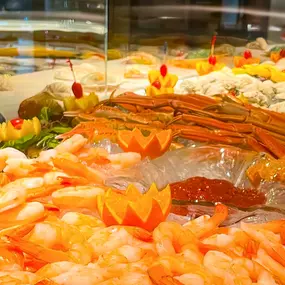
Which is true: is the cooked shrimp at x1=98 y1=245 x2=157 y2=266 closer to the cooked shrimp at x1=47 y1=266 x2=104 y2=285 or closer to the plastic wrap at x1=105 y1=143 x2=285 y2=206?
the cooked shrimp at x1=47 y1=266 x2=104 y2=285

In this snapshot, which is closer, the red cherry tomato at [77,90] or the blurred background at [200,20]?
the red cherry tomato at [77,90]

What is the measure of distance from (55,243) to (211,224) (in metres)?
0.32

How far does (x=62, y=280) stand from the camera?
1001 mm

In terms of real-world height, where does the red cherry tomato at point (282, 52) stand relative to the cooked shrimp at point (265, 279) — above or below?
below

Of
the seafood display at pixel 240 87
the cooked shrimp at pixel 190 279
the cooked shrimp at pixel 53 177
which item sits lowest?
the seafood display at pixel 240 87

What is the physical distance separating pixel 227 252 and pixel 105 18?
1.88 metres

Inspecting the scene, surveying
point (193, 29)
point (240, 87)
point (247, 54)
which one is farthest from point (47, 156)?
point (247, 54)

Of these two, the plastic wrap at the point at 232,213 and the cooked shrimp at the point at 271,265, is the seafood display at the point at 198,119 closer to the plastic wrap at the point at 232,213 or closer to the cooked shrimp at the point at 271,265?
the plastic wrap at the point at 232,213

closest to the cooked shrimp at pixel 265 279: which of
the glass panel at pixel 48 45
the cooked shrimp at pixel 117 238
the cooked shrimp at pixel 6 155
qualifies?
the cooked shrimp at pixel 117 238

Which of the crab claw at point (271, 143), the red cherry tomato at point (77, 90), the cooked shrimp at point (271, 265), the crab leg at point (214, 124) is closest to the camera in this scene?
the cooked shrimp at point (271, 265)

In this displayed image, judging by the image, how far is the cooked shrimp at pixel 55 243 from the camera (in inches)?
43.3

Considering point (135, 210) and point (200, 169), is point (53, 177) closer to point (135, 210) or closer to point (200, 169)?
point (135, 210)

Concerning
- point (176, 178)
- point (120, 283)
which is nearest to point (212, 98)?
point (176, 178)

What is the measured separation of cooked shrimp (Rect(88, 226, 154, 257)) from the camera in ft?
3.78
